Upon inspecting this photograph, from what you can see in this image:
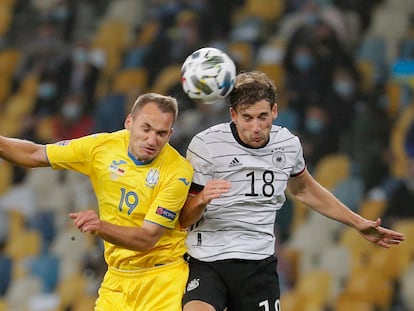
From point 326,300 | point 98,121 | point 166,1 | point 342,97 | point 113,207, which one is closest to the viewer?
point 113,207

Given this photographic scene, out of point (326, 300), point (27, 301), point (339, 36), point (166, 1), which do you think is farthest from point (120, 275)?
point (166, 1)

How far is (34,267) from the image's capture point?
35.7ft

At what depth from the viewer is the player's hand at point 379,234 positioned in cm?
664

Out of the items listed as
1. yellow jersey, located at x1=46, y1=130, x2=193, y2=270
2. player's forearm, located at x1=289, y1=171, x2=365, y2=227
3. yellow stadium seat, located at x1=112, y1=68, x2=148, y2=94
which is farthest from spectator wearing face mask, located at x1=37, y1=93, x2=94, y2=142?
yellow jersey, located at x1=46, y1=130, x2=193, y2=270

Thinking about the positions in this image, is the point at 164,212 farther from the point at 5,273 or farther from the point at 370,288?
the point at 5,273

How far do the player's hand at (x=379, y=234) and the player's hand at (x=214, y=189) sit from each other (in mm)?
1085

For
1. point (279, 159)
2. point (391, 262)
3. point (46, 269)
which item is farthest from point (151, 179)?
point (46, 269)

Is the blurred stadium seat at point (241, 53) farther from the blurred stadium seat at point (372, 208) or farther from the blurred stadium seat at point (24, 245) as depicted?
the blurred stadium seat at point (24, 245)

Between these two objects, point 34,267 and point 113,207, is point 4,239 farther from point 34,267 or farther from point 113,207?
point 113,207

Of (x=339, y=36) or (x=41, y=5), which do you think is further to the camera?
(x=41, y=5)

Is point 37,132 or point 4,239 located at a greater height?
point 37,132

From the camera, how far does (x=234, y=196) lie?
6.33 metres

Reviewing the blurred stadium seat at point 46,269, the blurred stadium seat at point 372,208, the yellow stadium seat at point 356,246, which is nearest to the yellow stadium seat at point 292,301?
the yellow stadium seat at point 356,246

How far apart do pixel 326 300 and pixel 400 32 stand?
2.73 meters
